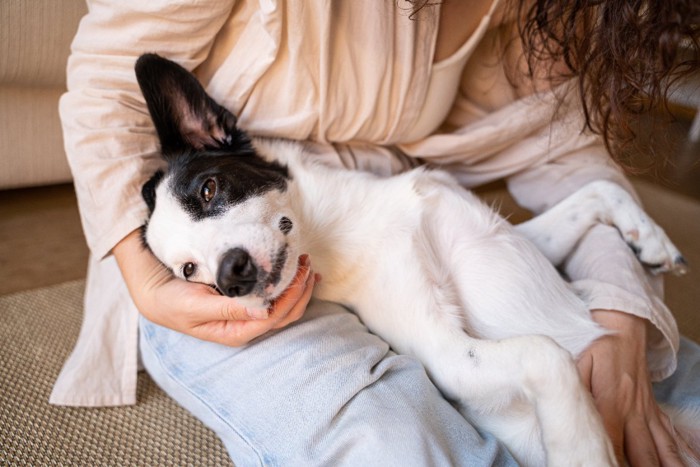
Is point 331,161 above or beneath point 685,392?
above

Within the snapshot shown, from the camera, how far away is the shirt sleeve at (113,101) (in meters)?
1.26

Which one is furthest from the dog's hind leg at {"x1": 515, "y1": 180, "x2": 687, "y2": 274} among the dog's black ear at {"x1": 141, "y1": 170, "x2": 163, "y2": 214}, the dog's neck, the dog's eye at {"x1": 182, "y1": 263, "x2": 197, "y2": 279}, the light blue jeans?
the dog's black ear at {"x1": 141, "y1": 170, "x2": 163, "y2": 214}

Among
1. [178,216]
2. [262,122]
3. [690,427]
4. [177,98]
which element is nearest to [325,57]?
[262,122]

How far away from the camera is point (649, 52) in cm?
105

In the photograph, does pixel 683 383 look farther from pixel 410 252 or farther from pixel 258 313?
pixel 258 313

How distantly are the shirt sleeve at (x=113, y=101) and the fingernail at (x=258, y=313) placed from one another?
→ 17.3 inches

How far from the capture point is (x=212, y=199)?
123 centimetres

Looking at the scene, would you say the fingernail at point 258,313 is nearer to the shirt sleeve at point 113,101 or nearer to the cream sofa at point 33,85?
the shirt sleeve at point 113,101

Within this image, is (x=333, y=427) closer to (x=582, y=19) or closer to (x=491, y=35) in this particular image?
(x=582, y=19)

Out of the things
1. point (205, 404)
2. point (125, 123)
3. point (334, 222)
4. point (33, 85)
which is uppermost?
point (125, 123)

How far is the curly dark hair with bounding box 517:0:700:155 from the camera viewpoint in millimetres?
993

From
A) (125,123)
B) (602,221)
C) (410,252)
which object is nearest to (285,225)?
(410,252)

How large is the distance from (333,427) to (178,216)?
23.9 inches

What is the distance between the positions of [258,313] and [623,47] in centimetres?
96
